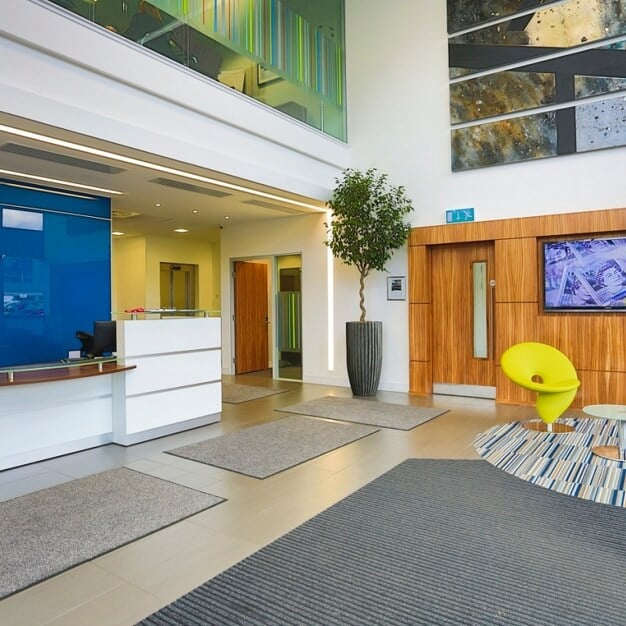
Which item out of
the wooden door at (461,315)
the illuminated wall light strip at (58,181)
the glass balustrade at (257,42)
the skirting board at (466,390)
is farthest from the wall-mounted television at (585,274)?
the illuminated wall light strip at (58,181)

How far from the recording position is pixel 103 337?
5.48 m

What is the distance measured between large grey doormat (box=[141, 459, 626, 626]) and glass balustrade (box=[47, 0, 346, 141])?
4.85 meters

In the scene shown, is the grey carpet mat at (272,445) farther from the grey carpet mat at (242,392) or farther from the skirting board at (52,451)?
the grey carpet mat at (242,392)

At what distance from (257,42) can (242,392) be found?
5029mm

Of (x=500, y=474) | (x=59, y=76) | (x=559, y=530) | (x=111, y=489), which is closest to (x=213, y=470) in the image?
(x=111, y=489)

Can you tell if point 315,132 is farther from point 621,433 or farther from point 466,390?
point 621,433

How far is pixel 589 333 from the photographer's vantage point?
A: 641cm

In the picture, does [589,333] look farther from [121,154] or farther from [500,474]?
[121,154]

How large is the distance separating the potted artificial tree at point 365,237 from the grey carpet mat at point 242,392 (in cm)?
139

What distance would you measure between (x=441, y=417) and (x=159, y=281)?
27.7 feet

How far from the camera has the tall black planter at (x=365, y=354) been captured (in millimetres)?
7555

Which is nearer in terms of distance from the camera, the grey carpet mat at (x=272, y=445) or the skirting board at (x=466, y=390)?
the grey carpet mat at (x=272, y=445)

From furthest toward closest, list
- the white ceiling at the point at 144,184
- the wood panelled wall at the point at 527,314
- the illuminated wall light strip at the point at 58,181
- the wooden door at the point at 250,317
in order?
the wooden door at the point at 250,317
the wood panelled wall at the point at 527,314
the illuminated wall light strip at the point at 58,181
the white ceiling at the point at 144,184

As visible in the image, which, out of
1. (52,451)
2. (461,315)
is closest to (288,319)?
(461,315)
